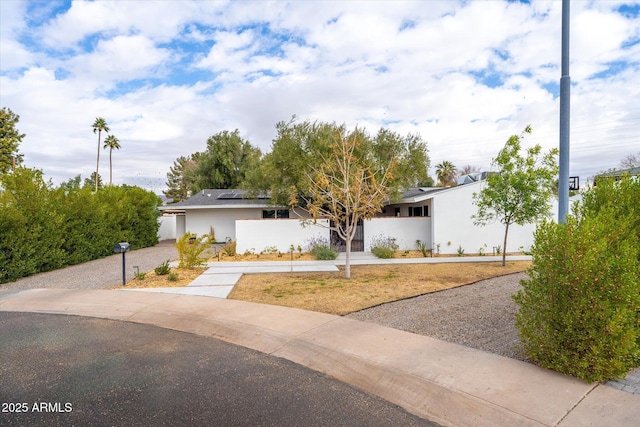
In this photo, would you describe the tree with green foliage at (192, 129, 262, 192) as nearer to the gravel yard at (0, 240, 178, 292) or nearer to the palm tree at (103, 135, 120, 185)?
the palm tree at (103, 135, 120, 185)

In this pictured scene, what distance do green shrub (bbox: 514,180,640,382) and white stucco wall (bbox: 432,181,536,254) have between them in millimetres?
12069

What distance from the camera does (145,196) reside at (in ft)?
68.5

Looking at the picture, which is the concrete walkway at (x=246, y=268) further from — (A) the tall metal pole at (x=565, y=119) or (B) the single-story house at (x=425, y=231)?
(A) the tall metal pole at (x=565, y=119)

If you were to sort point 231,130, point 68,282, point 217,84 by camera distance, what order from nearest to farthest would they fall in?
point 68,282
point 217,84
point 231,130

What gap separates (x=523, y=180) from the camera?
11.6 m

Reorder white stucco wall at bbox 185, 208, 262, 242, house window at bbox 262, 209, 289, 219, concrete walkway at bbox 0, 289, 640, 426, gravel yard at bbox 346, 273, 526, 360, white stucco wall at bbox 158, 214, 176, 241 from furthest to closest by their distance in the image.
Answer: white stucco wall at bbox 158, 214, 176, 241, white stucco wall at bbox 185, 208, 262, 242, house window at bbox 262, 209, 289, 219, gravel yard at bbox 346, 273, 526, 360, concrete walkway at bbox 0, 289, 640, 426

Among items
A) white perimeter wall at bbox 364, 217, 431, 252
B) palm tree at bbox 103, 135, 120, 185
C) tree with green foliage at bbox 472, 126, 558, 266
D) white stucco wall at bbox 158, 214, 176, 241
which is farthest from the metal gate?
palm tree at bbox 103, 135, 120, 185

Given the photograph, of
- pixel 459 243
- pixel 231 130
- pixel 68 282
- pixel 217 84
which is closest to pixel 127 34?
pixel 217 84

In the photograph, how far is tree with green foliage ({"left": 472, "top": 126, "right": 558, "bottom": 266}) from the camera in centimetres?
1163

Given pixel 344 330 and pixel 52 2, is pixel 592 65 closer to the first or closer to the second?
pixel 344 330

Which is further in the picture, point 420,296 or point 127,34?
point 127,34

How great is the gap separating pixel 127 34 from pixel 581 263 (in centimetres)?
1225

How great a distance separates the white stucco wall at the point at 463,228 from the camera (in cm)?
1609

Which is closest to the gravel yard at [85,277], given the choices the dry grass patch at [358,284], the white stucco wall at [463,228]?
the dry grass patch at [358,284]
